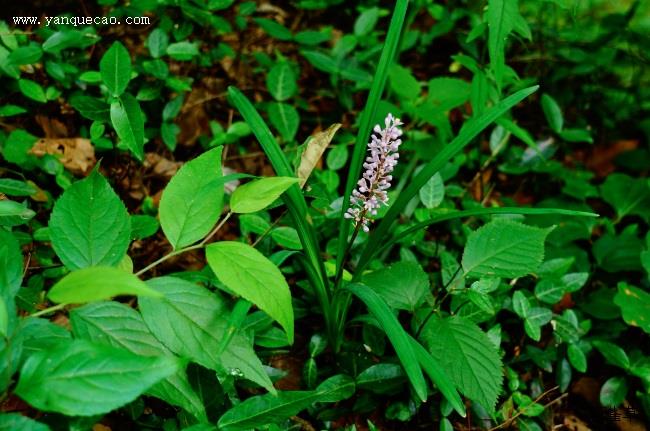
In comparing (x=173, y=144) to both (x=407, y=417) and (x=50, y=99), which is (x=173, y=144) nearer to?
(x=50, y=99)

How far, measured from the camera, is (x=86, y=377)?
0.87 metres

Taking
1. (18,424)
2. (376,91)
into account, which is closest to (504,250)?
(376,91)

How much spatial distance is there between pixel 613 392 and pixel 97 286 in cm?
164

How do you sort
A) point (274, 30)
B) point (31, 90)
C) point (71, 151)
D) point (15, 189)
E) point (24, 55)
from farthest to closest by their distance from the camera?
1. point (274, 30)
2. point (71, 151)
3. point (31, 90)
4. point (24, 55)
5. point (15, 189)

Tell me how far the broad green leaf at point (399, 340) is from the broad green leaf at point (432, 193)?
2.33 feet

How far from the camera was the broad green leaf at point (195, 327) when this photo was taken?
106cm

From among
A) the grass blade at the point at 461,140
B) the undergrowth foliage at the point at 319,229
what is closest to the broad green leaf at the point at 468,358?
the undergrowth foliage at the point at 319,229

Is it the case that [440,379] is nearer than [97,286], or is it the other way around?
[97,286]

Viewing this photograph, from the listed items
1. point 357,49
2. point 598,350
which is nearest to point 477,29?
point 357,49

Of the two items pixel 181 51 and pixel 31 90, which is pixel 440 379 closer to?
pixel 181 51

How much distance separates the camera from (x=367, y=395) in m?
1.56

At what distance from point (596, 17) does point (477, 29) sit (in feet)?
5.24

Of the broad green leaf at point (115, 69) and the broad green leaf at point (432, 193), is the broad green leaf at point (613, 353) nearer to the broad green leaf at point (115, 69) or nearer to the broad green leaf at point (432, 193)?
the broad green leaf at point (432, 193)

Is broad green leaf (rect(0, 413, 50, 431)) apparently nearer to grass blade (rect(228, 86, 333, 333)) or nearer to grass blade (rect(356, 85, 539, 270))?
grass blade (rect(228, 86, 333, 333))
